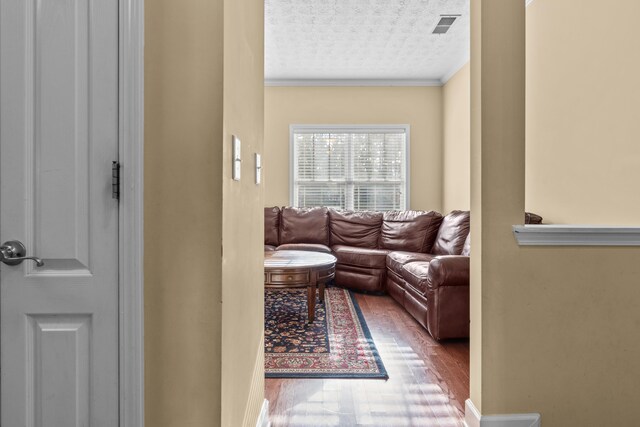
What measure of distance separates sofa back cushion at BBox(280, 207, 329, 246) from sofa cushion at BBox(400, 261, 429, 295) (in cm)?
174

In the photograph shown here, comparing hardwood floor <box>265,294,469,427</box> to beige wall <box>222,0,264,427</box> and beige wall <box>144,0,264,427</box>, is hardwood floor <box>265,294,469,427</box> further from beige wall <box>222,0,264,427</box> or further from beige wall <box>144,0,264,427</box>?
beige wall <box>144,0,264,427</box>

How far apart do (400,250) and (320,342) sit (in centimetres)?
223

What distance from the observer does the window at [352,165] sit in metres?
5.92

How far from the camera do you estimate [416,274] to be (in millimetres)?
3395

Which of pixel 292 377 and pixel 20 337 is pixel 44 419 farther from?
pixel 292 377

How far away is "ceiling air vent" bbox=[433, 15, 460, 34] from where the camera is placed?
387 centimetres

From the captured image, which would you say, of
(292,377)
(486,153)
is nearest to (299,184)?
(292,377)

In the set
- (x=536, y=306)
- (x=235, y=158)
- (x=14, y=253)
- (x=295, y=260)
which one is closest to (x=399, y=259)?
(x=295, y=260)

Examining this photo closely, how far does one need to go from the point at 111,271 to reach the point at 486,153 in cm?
149

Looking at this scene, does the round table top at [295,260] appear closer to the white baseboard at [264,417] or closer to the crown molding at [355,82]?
the white baseboard at [264,417]

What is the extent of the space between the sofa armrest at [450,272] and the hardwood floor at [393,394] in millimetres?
478

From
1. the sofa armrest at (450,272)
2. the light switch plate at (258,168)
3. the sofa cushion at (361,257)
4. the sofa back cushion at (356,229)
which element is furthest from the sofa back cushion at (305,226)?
the light switch plate at (258,168)

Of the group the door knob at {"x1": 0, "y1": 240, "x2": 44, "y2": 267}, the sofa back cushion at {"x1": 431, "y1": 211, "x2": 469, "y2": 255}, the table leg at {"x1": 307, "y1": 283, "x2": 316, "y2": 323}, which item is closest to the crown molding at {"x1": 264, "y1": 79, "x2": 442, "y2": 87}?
the sofa back cushion at {"x1": 431, "y1": 211, "x2": 469, "y2": 255}

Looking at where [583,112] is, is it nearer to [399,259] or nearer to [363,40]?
[399,259]
